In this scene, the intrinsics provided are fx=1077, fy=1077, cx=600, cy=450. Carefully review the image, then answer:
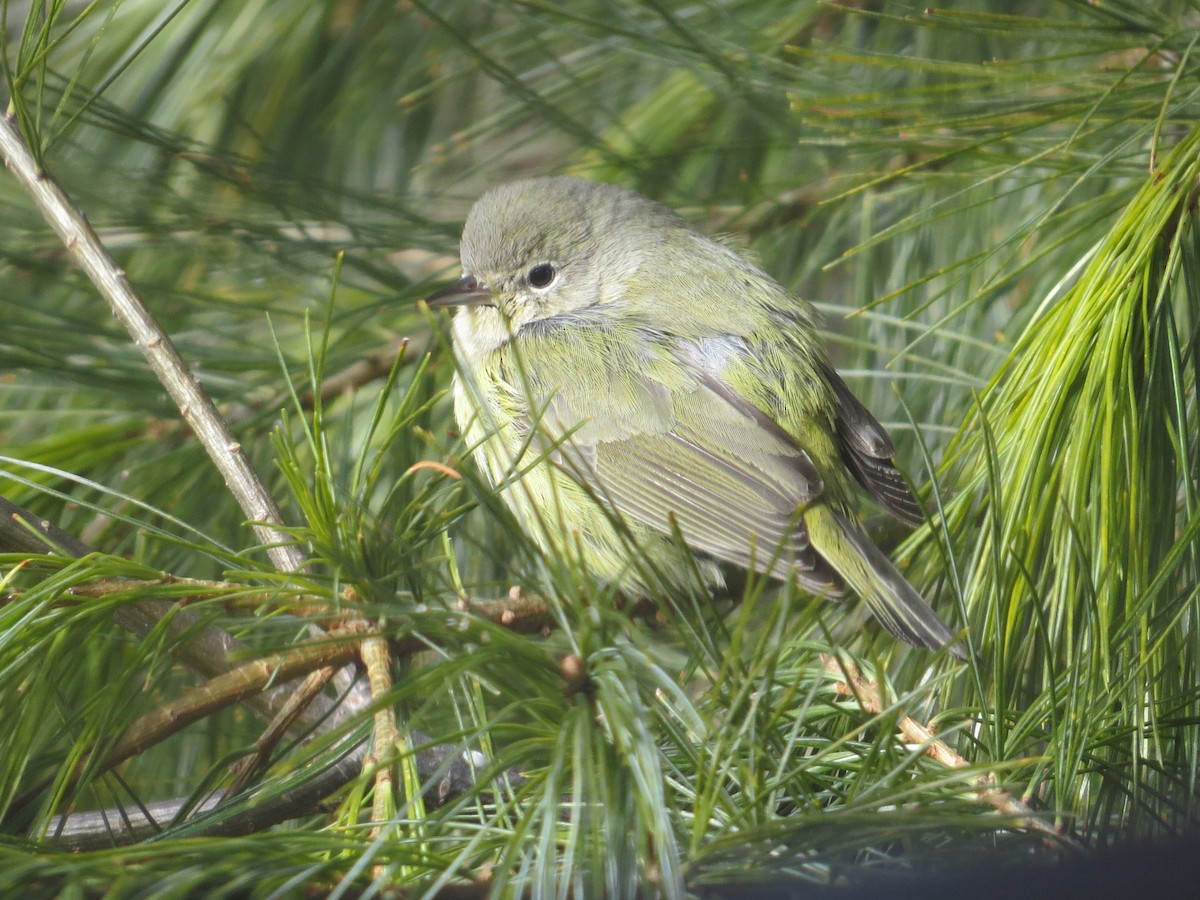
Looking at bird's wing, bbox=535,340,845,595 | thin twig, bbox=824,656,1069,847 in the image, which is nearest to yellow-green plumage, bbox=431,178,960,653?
bird's wing, bbox=535,340,845,595

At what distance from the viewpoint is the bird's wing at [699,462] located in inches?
86.7

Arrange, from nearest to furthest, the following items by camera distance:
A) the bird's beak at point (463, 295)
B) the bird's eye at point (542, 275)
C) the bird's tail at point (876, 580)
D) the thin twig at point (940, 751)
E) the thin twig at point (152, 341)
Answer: the thin twig at point (940, 751)
the thin twig at point (152, 341)
the bird's tail at point (876, 580)
the bird's beak at point (463, 295)
the bird's eye at point (542, 275)

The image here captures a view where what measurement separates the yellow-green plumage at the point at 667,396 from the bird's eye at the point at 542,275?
0.06 ft

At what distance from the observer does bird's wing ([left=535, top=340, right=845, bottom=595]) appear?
7.22 ft

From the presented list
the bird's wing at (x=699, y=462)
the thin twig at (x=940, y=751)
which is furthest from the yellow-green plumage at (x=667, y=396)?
the thin twig at (x=940, y=751)

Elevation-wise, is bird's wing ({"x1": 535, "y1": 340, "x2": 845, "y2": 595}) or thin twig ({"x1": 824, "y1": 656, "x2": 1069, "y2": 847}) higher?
bird's wing ({"x1": 535, "y1": 340, "x2": 845, "y2": 595})

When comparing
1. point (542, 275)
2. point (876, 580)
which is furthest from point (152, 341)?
point (542, 275)

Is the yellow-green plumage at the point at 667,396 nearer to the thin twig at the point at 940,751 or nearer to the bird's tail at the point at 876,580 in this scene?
the bird's tail at the point at 876,580

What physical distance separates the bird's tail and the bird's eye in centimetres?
109

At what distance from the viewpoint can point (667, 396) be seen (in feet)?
7.85

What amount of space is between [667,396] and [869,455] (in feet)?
1.50

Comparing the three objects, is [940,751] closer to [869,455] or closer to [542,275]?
A: [869,455]

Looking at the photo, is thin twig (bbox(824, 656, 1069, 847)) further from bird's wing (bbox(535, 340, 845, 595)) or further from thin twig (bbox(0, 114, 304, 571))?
thin twig (bbox(0, 114, 304, 571))

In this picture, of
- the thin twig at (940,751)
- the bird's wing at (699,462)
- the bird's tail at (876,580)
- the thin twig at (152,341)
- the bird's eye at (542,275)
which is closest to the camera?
the thin twig at (940,751)
